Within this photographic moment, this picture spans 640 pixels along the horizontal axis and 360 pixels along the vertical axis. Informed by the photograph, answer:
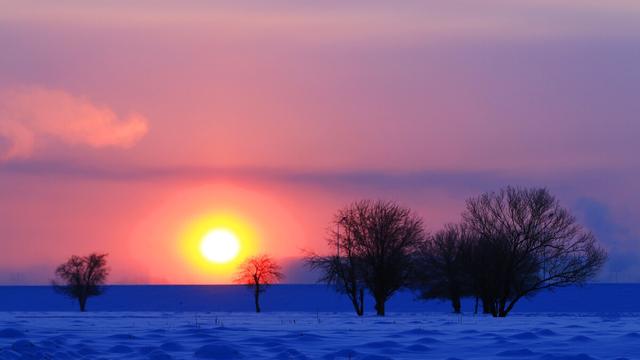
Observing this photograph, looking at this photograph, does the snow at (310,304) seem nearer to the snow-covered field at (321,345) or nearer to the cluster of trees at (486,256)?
the cluster of trees at (486,256)

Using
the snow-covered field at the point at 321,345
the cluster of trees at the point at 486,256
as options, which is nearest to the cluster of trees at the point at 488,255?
the cluster of trees at the point at 486,256

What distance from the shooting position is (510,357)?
81.7 ft

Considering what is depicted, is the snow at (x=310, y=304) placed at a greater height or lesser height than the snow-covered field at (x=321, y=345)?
greater

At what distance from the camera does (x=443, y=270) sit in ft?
282

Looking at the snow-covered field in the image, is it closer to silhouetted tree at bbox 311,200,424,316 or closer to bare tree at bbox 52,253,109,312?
silhouetted tree at bbox 311,200,424,316

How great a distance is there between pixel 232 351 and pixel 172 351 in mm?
1652

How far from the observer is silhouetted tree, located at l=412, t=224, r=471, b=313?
8262 centimetres

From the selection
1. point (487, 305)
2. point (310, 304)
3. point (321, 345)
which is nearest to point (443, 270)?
point (487, 305)

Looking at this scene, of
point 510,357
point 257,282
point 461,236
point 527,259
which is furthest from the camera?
point 257,282

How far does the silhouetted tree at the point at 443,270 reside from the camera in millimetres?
82619

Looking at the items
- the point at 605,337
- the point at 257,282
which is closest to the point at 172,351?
the point at 605,337

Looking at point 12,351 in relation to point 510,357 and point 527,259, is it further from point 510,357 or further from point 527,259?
point 527,259

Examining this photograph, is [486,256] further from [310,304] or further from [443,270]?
[310,304]

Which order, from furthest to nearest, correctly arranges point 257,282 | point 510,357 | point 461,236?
point 257,282 → point 461,236 → point 510,357
